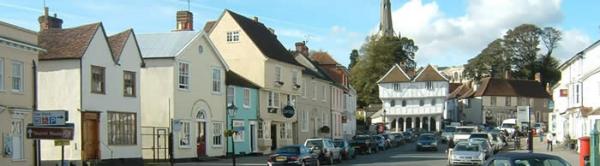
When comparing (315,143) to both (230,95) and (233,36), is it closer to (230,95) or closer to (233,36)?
(230,95)

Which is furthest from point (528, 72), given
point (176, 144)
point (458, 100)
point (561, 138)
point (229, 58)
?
point (176, 144)

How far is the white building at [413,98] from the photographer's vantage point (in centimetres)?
11825

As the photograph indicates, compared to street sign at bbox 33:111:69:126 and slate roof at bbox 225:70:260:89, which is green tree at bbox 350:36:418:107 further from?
street sign at bbox 33:111:69:126

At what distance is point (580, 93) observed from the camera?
58.5 m

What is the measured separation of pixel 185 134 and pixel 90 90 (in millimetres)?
9158

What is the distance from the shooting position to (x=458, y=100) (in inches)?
5123

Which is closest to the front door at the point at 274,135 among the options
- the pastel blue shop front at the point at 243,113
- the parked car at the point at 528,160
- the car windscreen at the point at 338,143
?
the pastel blue shop front at the point at 243,113

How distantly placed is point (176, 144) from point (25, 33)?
526 inches

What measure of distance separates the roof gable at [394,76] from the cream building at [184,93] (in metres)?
74.1

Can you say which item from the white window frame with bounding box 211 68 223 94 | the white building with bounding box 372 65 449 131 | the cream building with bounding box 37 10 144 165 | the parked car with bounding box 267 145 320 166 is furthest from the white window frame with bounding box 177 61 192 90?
the white building with bounding box 372 65 449 131

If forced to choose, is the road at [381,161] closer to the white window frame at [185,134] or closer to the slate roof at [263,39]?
the white window frame at [185,134]

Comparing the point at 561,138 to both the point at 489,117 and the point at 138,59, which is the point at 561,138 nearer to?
the point at 138,59

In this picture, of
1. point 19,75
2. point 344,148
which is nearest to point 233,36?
point 344,148

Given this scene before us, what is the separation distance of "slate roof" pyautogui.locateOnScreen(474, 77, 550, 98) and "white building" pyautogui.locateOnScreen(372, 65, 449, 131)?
778 cm
